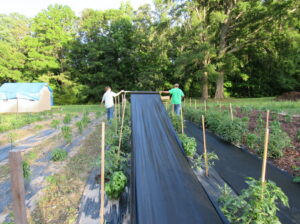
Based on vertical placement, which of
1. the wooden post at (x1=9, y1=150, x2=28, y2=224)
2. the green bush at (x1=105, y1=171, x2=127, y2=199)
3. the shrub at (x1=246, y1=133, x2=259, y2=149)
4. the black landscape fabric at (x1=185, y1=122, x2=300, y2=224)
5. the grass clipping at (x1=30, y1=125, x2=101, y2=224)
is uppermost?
the wooden post at (x1=9, y1=150, x2=28, y2=224)

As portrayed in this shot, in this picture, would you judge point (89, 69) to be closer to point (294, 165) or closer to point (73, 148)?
point (73, 148)

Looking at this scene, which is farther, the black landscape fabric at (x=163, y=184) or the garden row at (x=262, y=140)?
the garden row at (x=262, y=140)

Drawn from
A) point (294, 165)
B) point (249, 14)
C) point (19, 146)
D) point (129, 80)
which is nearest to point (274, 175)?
point (294, 165)

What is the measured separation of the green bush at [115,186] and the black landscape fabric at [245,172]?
63.5 inches

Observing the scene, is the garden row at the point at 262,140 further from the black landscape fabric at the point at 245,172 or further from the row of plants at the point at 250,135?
the black landscape fabric at the point at 245,172

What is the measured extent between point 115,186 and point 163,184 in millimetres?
577

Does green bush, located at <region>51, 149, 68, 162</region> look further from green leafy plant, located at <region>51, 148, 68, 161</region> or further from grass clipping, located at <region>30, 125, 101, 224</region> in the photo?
grass clipping, located at <region>30, 125, 101, 224</region>

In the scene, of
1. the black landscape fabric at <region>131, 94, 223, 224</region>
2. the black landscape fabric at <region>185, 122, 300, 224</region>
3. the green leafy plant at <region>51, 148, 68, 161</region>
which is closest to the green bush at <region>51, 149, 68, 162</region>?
the green leafy plant at <region>51, 148, 68, 161</region>

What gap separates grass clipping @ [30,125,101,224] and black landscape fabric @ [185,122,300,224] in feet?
7.23

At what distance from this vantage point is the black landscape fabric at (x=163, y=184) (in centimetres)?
162

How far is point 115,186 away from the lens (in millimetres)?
1999

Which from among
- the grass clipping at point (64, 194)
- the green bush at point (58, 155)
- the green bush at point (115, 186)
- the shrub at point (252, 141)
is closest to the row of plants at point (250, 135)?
the shrub at point (252, 141)

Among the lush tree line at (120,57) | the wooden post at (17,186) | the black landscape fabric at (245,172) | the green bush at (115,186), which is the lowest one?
the black landscape fabric at (245,172)

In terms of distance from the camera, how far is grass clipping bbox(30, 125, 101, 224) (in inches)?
74.2
